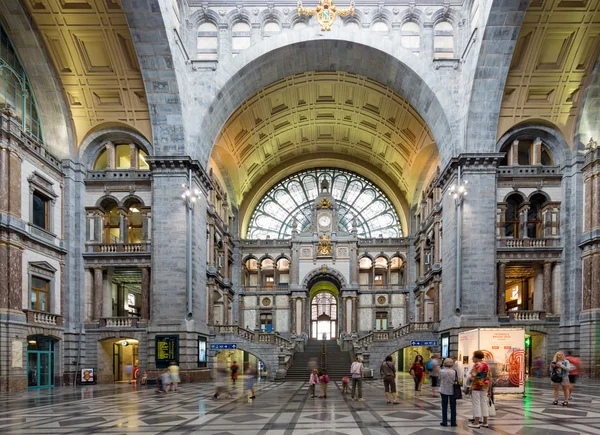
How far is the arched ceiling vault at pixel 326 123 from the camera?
39594mm

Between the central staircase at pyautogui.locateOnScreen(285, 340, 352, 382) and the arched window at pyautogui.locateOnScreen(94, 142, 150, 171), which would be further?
the central staircase at pyautogui.locateOnScreen(285, 340, 352, 382)

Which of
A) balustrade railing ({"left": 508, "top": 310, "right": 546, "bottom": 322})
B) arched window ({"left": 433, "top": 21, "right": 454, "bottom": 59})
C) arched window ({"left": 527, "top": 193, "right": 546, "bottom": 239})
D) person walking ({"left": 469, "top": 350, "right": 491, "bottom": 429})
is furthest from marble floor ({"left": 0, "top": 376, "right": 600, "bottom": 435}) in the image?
arched window ({"left": 433, "top": 21, "right": 454, "bottom": 59})

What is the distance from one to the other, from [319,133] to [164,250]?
22.5 metres

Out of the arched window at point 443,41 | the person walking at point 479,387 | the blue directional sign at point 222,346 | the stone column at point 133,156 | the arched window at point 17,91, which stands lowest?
the blue directional sign at point 222,346

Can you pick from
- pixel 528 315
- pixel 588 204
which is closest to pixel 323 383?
pixel 528 315

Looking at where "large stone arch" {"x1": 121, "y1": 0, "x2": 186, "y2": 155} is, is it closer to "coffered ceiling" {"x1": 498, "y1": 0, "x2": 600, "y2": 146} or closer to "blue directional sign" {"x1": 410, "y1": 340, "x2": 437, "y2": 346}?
"blue directional sign" {"x1": 410, "y1": 340, "x2": 437, "y2": 346}

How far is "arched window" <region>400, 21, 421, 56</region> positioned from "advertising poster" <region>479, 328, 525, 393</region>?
19.4m

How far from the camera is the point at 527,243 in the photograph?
103 feet

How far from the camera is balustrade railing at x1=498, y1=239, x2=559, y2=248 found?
104ft

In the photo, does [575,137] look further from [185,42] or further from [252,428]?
[252,428]

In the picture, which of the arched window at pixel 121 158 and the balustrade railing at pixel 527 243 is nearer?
the balustrade railing at pixel 527 243

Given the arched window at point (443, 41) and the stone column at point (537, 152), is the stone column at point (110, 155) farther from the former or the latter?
the stone column at point (537, 152)

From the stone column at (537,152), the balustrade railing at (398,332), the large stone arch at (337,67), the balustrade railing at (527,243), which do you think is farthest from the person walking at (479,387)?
the balustrade railing at (398,332)

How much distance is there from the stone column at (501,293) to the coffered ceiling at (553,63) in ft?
25.5
